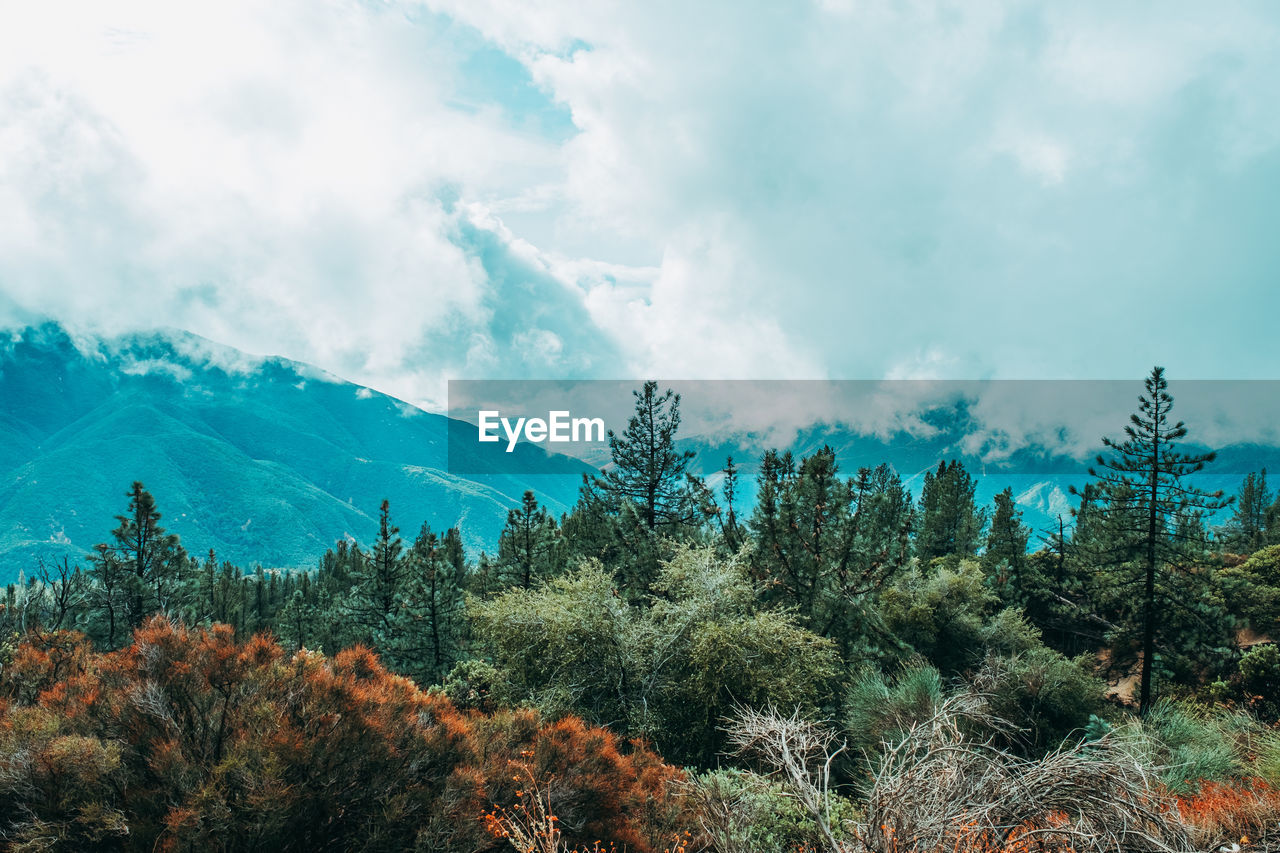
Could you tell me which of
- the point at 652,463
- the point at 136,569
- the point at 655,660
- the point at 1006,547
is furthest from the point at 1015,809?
the point at 1006,547

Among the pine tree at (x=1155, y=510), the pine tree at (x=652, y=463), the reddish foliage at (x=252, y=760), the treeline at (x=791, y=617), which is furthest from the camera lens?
the pine tree at (x=652, y=463)

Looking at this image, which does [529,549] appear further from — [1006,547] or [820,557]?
[1006,547]

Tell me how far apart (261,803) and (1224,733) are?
1856 cm

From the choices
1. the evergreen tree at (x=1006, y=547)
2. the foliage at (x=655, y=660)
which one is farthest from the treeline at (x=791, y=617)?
the evergreen tree at (x=1006, y=547)

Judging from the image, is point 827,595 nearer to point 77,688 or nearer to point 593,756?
point 593,756

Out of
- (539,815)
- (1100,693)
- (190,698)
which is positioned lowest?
(1100,693)

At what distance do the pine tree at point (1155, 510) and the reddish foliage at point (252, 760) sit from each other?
24.4 m

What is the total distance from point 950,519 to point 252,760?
59.8 m

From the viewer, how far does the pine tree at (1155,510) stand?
22.4 metres

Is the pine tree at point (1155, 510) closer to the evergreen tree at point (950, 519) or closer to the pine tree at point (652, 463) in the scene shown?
the pine tree at point (652, 463)

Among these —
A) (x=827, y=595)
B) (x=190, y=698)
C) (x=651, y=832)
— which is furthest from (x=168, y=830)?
(x=827, y=595)

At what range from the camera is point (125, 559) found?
28.5m

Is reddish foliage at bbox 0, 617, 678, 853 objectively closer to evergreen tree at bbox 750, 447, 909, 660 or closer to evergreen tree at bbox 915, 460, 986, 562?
evergreen tree at bbox 750, 447, 909, 660

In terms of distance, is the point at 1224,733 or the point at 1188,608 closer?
the point at 1224,733
